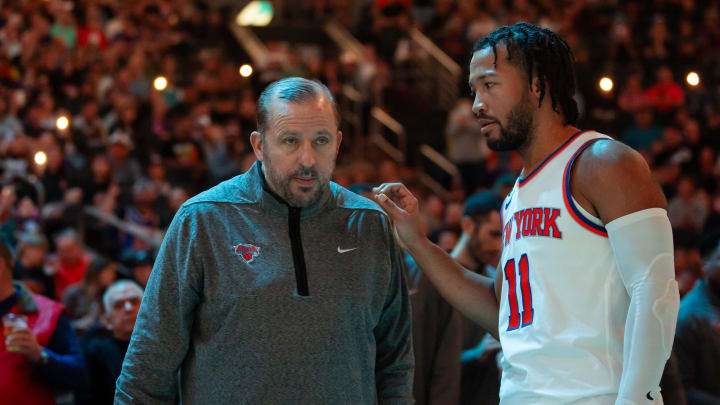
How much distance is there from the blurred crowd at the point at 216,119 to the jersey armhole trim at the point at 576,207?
235cm

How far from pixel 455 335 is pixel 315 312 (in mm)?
Answer: 1859

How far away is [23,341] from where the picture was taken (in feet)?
13.5

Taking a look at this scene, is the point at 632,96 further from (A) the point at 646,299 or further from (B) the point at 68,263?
(A) the point at 646,299

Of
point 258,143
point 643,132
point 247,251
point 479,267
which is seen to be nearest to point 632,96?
point 643,132

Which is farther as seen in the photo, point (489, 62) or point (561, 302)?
point (489, 62)

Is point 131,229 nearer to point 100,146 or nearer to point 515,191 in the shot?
point 100,146

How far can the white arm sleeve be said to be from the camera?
2652mm

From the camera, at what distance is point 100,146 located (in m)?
11.3

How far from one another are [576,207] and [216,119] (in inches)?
414

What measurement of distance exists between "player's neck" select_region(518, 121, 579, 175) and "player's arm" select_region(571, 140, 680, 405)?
296mm

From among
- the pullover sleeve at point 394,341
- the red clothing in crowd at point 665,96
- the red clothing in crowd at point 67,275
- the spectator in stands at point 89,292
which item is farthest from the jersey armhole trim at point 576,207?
the red clothing in crowd at point 665,96

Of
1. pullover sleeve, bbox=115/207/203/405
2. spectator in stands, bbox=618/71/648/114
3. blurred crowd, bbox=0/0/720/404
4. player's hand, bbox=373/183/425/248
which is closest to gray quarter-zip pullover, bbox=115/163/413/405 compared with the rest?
pullover sleeve, bbox=115/207/203/405

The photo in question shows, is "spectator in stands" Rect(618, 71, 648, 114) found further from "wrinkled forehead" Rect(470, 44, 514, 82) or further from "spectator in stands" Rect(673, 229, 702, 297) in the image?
"wrinkled forehead" Rect(470, 44, 514, 82)

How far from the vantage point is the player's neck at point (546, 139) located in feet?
10.4
